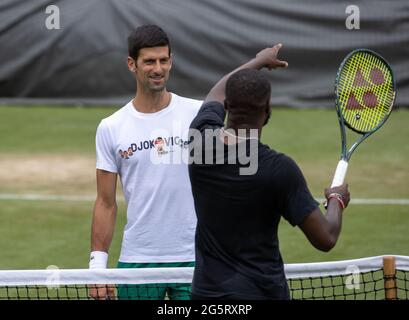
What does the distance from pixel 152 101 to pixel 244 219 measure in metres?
1.74

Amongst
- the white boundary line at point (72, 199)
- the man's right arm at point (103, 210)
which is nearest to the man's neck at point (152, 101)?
the man's right arm at point (103, 210)

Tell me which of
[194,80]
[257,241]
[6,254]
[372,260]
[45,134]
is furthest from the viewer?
[194,80]

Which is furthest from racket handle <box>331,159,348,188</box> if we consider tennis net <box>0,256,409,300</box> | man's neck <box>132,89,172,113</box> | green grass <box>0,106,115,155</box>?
green grass <box>0,106,115,155</box>

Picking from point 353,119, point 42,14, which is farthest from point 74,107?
point 353,119

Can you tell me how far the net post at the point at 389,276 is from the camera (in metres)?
6.42

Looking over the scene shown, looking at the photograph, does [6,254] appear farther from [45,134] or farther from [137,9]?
[137,9]

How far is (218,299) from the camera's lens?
5121 mm

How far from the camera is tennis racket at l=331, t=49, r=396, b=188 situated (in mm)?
6469

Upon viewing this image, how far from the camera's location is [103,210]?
649 cm

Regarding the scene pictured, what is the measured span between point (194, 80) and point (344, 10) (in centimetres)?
288
